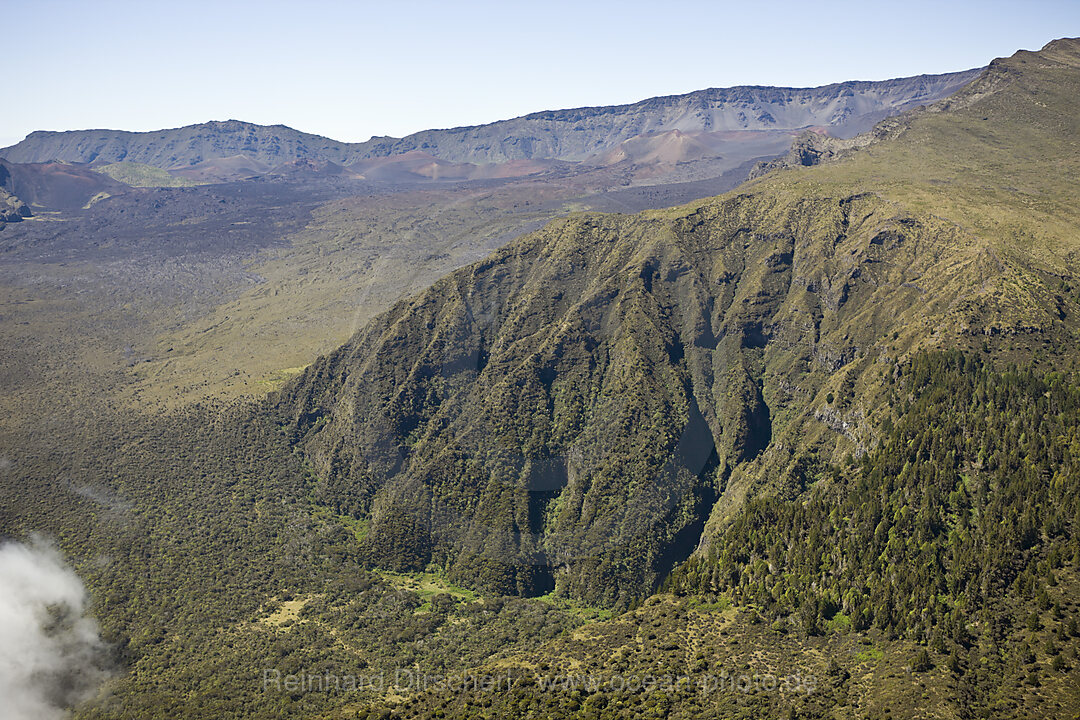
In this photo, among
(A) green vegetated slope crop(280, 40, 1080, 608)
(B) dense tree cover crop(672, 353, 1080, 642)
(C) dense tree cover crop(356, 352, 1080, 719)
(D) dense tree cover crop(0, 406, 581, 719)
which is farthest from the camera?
(A) green vegetated slope crop(280, 40, 1080, 608)

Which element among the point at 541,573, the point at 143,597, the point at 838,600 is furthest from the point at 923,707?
the point at 143,597

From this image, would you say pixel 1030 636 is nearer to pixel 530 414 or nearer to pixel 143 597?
pixel 530 414

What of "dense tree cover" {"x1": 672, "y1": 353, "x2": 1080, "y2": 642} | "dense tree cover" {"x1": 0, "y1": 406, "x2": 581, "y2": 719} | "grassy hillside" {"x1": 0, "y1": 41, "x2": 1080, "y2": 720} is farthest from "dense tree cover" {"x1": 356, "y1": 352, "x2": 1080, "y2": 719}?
"dense tree cover" {"x1": 0, "y1": 406, "x2": 581, "y2": 719}

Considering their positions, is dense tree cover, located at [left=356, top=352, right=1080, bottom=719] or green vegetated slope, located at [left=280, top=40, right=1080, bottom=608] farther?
green vegetated slope, located at [left=280, top=40, right=1080, bottom=608]

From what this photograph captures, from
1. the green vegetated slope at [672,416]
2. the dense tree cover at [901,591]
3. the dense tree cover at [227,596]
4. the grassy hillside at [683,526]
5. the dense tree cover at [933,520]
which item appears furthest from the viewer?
the green vegetated slope at [672,416]

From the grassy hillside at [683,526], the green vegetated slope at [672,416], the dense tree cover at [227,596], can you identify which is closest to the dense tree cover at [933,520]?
the grassy hillside at [683,526]

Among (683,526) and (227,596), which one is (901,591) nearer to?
(683,526)

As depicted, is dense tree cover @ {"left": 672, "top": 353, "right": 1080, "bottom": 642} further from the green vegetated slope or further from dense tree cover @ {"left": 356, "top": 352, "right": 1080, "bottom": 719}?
the green vegetated slope

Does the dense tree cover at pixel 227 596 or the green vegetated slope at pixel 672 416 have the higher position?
the green vegetated slope at pixel 672 416

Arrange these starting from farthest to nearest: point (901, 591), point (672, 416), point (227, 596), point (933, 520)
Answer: point (672, 416) < point (227, 596) < point (933, 520) < point (901, 591)

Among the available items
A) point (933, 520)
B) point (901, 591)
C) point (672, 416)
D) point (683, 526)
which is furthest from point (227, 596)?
point (933, 520)

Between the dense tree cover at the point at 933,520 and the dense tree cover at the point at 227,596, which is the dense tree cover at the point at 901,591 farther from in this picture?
the dense tree cover at the point at 227,596
